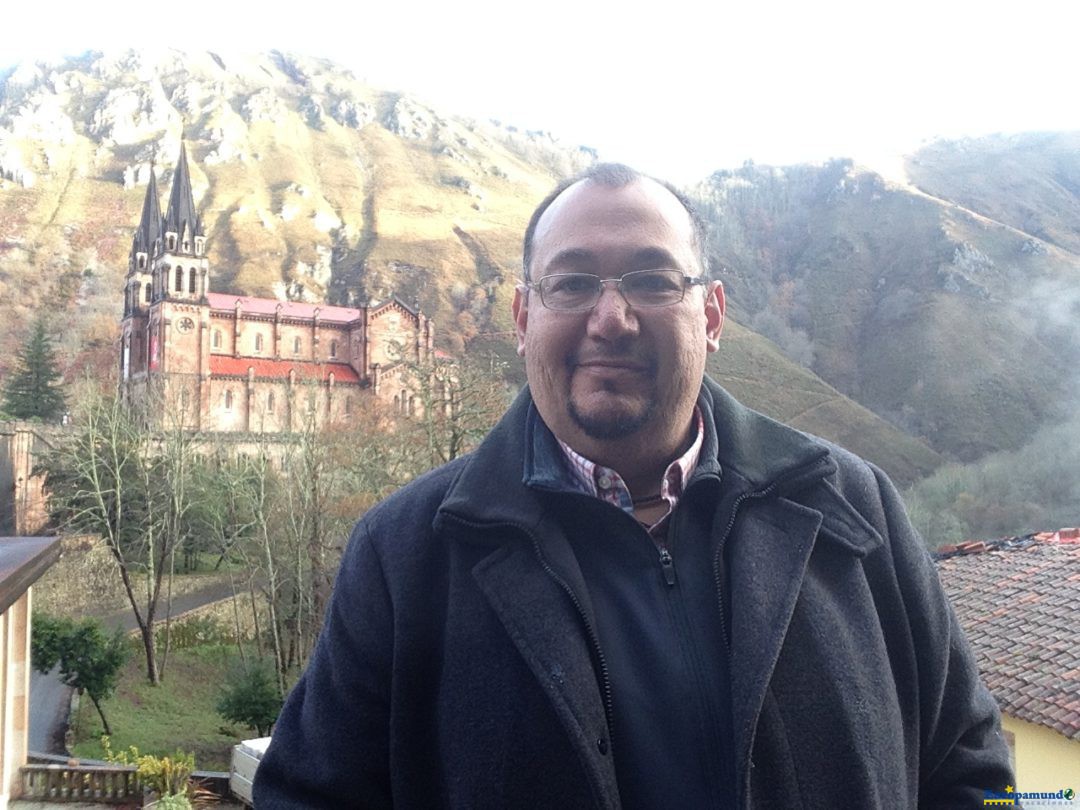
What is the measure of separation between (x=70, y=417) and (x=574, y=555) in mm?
49598

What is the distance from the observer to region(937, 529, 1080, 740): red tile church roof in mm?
8359

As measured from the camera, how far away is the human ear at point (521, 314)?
2236 mm

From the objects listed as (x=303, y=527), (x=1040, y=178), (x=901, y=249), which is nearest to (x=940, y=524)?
(x=303, y=527)

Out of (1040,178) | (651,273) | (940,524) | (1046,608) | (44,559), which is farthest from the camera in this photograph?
(1040,178)

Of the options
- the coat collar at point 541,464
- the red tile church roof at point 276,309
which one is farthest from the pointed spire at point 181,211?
the coat collar at point 541,464

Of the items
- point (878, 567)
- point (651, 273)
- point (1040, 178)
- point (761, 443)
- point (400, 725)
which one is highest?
point (1040, 178)

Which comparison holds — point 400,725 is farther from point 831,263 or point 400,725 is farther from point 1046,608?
point 831,263

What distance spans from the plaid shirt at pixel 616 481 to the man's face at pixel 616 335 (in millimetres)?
52

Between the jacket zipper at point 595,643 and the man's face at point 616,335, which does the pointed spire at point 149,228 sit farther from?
the jacket zipper at point 595,643

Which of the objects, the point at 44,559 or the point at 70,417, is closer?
the point at 44,559

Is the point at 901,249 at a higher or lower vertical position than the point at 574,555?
higher

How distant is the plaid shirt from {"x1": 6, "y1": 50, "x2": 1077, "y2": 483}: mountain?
61.7 meters

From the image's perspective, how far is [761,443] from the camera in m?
2.22

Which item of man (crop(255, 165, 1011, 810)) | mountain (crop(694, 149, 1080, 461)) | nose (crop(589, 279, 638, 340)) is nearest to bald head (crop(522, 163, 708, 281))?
man (crop(255, 165, 1011, 810))
